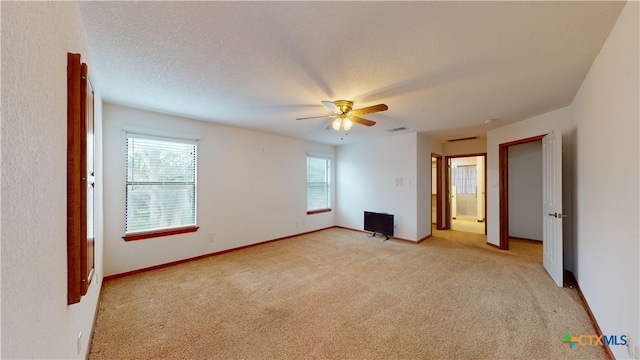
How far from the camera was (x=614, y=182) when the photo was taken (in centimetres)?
174

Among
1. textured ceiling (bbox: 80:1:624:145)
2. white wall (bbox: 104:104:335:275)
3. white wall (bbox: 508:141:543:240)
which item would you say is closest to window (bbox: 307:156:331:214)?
white wall (bbox: 104:104:335:275)

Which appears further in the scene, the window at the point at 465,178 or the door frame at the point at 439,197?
the window at the point at 465,178

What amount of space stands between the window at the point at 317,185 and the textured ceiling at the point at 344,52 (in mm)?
2855

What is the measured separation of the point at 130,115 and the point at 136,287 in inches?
90.1

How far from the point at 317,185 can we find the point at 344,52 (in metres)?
4.44

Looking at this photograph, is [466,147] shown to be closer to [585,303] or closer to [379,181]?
[379,181]

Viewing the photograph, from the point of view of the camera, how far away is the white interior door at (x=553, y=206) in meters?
2.90

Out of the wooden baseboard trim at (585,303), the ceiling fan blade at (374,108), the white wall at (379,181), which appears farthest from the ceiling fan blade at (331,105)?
the wooden baseboard trim at (585,303)

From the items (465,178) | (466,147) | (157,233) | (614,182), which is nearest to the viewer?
(614,182)

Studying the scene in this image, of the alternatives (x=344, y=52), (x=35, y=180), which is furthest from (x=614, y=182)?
(x=35, y=180)

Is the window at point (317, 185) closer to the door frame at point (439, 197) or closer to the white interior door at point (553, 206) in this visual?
the door frame at point (439, 197)

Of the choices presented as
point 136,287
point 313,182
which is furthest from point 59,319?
point 313,182

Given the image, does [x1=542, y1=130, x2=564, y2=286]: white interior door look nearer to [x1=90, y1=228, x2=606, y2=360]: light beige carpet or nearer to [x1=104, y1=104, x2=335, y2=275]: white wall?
[x1=90, y1=228, x2=606, y2=360]: light beige carpet

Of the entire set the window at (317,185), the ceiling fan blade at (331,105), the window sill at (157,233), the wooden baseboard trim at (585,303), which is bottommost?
the wooden baseboard trim at (585,303)
